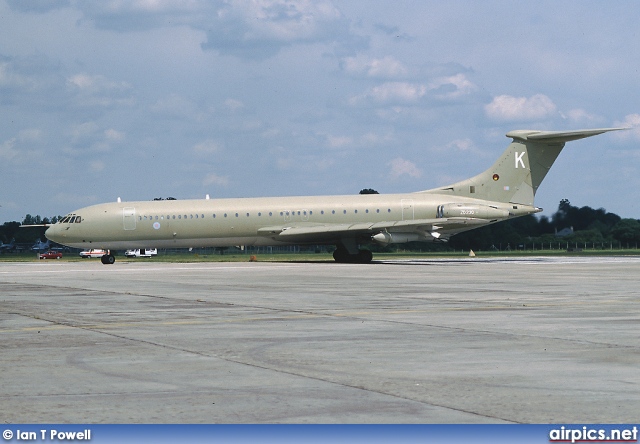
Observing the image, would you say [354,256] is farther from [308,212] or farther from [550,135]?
[550,135]

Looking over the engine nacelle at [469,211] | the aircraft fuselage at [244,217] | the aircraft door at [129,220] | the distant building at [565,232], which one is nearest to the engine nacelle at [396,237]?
the aircraft fuselage at [244,217]

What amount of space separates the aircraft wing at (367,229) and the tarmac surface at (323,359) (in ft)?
88.9

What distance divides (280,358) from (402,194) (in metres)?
43.9

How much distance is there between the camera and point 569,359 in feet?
38.1

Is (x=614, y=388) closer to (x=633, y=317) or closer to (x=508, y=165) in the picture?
(x=633, y=317)

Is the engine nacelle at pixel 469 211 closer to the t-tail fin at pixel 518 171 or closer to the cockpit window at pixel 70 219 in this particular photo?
the t-tail fin at pixel 518 171

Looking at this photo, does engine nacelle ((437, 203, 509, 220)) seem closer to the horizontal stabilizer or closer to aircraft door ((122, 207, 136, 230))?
the horizontal stabilizer

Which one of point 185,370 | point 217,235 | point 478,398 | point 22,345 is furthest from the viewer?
point 217,235

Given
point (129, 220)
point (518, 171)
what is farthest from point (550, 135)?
point (129, 220)

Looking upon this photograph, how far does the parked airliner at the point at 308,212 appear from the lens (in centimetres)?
5434

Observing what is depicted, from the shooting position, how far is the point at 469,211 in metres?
52.9

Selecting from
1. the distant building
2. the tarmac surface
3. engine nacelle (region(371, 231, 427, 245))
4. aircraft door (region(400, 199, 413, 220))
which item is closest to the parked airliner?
aircraft door (region(400, 199, 413, 220))

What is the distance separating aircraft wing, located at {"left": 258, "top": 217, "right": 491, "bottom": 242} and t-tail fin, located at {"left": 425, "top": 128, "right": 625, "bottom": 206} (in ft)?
9.05

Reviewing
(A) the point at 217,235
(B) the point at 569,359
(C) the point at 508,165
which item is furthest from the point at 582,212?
(B) the point at 569,359
